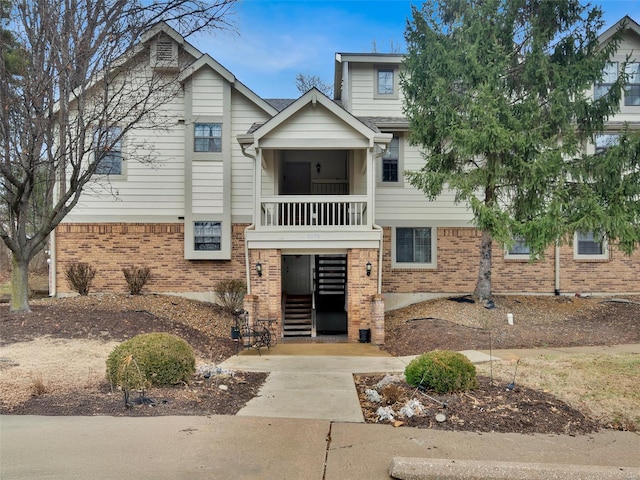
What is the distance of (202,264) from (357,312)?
19.1 feet

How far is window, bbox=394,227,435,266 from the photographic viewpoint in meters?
14.8

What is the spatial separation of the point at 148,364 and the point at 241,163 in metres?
9.83

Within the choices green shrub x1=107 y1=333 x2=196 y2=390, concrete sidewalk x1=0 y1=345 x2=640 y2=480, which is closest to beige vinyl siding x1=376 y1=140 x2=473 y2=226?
green shrub x1=107 y1=333 x2=196 y2=390

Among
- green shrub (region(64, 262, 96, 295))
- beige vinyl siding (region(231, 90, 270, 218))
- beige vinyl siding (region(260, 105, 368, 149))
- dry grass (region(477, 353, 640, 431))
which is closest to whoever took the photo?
dry grass (region(477, 353, 640, 431))

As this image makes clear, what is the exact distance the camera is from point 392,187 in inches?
579

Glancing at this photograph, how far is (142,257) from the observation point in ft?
47.6

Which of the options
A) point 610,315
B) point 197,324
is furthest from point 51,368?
point 610,315

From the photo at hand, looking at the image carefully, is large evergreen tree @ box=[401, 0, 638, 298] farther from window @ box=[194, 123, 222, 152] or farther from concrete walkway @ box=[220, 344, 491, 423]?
window @ box=[194, 123, 222, 152]

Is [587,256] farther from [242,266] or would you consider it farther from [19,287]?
[19,287]

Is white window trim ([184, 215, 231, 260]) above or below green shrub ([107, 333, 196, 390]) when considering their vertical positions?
above

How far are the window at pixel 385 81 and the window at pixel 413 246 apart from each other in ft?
15.8

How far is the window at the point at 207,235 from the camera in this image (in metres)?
14.5

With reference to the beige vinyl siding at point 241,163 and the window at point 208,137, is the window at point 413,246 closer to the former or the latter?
the beige vinyl siding at point 241,163

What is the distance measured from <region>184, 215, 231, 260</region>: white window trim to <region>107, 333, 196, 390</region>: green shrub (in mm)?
8324
